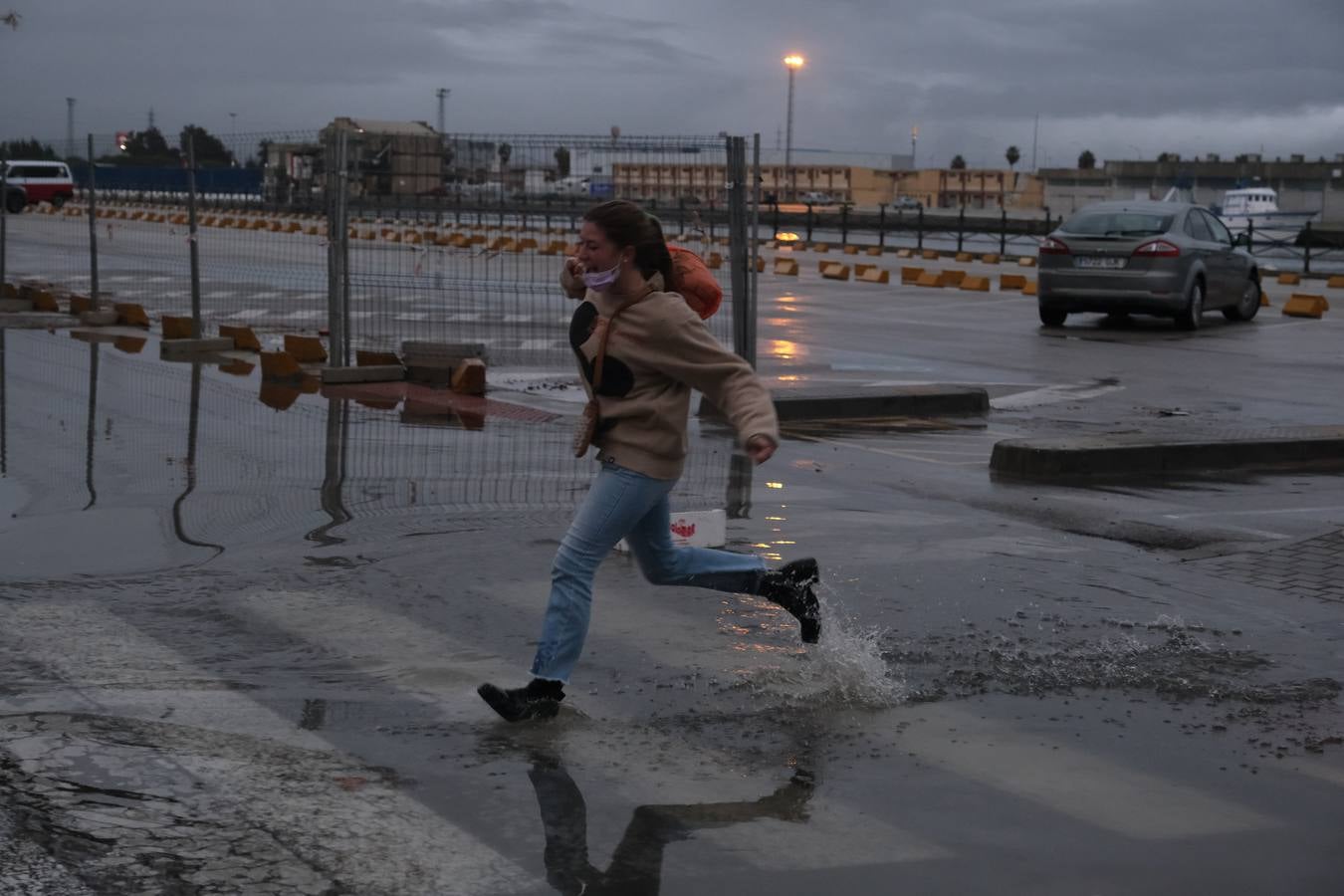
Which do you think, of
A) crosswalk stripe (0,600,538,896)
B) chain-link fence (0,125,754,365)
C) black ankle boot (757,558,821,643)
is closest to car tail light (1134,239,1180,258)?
chain-link fence (0,125,754,365)

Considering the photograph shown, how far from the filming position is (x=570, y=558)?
5.54 metres

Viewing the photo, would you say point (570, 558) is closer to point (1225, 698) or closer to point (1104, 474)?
point (1225, 698)

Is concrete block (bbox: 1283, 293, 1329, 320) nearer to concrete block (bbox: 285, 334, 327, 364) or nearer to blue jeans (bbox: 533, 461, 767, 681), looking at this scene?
concrete block (bbox: 285, 334, 327, 364)

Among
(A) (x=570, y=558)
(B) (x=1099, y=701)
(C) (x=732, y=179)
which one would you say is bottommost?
(B) (x=1099, y=701)

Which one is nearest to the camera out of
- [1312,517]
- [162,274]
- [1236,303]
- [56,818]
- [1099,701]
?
[56,818]

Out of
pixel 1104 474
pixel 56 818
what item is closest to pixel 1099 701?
pixel 56 818

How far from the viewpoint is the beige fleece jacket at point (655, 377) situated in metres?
5.41

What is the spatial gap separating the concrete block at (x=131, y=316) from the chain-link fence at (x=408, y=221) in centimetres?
35

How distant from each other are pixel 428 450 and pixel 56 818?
669 centimetres

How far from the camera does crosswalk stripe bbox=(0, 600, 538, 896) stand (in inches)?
166

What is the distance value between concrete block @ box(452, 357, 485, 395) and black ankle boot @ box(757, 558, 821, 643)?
793 cm

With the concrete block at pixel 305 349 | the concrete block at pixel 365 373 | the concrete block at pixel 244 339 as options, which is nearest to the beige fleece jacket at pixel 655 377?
the concrete block at pixel 365 373

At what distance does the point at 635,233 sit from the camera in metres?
5.46

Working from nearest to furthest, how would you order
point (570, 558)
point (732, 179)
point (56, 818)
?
point (56, 818) < point (570, 558) < point (732, 179)
